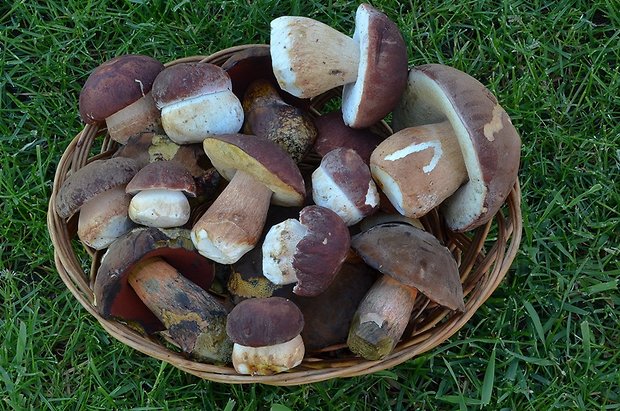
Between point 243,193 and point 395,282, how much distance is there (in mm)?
535

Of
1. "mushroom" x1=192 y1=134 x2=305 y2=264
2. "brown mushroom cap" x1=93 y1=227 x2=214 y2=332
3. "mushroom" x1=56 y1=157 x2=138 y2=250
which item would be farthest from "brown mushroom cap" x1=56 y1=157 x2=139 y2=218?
"mushroom" x1=192 y1=134 x2=305 y2=264

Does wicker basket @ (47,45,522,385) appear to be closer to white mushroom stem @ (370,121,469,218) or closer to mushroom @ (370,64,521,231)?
mushroom @ (370,64,521,231)

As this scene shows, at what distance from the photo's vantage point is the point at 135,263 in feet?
6.70

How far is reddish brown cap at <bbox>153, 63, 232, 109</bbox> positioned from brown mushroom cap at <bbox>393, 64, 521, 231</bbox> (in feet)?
2.07

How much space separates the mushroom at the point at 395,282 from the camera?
6.49 ft

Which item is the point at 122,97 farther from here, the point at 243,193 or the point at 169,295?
the point at 169,295

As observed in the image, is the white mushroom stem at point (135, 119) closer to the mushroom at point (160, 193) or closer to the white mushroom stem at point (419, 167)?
the mushroom at point (160, 193)

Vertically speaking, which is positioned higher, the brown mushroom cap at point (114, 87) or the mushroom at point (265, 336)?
the brown mushroom cap at point (114, 87)

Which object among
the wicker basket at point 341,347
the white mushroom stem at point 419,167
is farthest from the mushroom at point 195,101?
the white mushroom stem at point 419,167

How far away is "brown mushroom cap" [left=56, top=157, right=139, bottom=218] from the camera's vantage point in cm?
211

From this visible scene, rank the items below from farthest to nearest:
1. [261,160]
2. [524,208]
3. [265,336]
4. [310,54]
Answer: [524,208] → [310,54] → [261,160] → [265,336]

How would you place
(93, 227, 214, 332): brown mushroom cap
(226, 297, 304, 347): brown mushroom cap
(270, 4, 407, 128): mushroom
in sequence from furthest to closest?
(270, 4, 407, 128): mushroom < (93, 227, 214, 332): brown mushroom cap < (226, 297, 304, 347): brown mushroom cap

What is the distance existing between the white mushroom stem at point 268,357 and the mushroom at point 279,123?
64cm

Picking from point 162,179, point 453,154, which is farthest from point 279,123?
point 453,154
